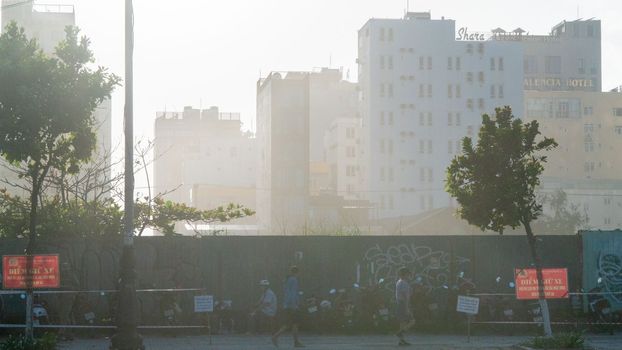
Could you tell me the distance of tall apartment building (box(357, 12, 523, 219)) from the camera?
106 metres

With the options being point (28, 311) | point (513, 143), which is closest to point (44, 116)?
point (28, 311)

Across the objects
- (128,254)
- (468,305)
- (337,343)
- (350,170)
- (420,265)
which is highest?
(350,170)

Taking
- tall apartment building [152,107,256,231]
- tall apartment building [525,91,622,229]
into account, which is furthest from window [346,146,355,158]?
tall apartment building [525,91,622,229]

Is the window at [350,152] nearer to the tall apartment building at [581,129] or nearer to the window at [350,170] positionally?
the window at [350,170]

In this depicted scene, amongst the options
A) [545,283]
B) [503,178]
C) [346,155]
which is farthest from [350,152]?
[503,178]

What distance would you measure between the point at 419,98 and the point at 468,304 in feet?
290

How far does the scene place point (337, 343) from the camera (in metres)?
22.1

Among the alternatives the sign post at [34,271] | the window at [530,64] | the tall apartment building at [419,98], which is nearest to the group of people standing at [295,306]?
the sign post at [34,271]

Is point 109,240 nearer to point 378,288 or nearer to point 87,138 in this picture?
point 87,138

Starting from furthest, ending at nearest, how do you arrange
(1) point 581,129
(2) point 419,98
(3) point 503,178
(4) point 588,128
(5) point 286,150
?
(4) point 588,128
(1) point 581,129
(2) point 419,98
(5) point 286,150
(3) point 503,178

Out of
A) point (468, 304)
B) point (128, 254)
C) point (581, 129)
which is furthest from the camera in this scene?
point (581, 129)

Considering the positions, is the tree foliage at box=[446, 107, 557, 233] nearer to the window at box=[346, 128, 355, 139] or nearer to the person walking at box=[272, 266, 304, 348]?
the person walking at box=[272, 266, 304, 348]

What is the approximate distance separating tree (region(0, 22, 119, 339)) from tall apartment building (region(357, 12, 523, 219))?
84707mm

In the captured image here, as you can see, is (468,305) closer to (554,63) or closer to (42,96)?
(42,96)
